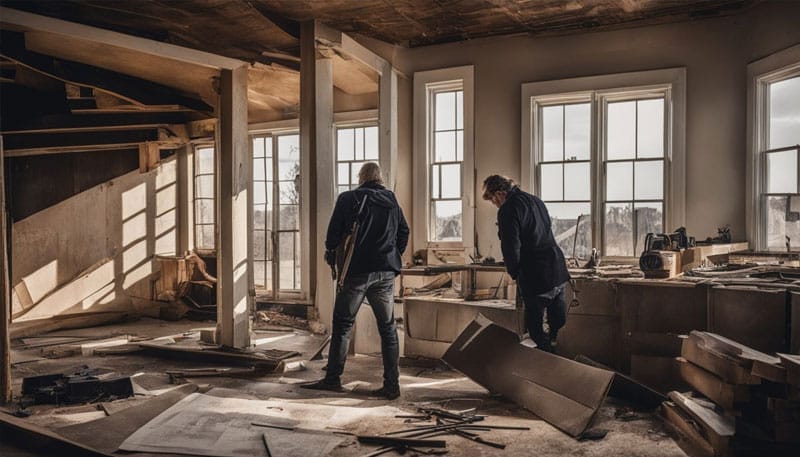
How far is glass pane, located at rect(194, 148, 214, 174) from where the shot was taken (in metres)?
9.54

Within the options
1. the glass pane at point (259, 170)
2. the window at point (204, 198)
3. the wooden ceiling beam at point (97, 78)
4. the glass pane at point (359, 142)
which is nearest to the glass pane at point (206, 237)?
the window at point (204, 198)

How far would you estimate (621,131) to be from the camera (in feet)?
23.0

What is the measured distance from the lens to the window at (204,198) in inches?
376

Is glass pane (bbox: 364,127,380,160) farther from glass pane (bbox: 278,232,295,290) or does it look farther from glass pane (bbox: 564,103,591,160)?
glass pane (bbox: 564,103,591,160)

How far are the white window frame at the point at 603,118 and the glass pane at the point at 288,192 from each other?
132 inches

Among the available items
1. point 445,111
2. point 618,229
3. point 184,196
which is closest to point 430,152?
point 445,111

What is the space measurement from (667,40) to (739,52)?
2.34 feet

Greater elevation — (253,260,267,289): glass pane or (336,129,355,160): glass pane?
(336,129,355,160): glass pane

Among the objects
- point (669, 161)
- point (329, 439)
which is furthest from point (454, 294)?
point (329, 439)

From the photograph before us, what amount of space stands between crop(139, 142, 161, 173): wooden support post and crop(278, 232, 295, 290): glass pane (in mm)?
2110

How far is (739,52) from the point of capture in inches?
251

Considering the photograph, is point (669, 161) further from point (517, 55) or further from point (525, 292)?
point (525, 292)

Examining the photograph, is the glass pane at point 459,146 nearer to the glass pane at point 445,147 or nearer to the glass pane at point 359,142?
the glass pane at point 445,147

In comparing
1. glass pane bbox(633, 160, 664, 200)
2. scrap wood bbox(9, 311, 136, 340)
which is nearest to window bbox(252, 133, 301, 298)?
scrap wood bbox(9, 311, 136, 340)
